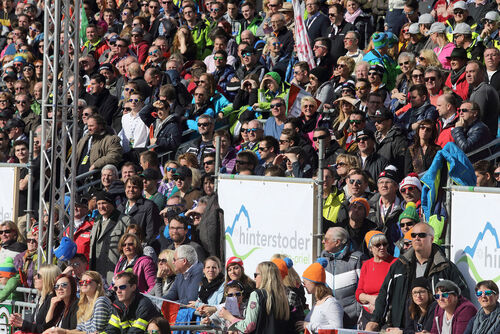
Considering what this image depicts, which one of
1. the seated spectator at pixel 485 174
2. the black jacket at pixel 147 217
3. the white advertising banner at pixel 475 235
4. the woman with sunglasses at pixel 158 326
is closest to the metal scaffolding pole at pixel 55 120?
the black jacket at pixel 147 217

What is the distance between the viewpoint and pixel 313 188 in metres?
11.6

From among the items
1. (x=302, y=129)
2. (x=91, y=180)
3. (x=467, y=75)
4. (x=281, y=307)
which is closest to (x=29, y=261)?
(x=91, y=180)

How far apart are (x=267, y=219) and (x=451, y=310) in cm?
257

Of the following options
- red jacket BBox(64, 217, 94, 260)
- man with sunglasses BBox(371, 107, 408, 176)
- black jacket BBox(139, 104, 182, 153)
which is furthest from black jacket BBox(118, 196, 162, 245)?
man with sunglasses BBox(371, 107, 408, 176)

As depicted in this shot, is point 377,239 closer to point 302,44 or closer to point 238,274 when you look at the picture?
point 238,274

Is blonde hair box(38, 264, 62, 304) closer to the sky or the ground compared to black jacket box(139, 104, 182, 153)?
closer to the ground

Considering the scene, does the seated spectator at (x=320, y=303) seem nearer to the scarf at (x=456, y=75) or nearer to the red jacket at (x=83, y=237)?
the red jacket at (x=83, y=237)

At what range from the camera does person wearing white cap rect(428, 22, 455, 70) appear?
16281 millimetres

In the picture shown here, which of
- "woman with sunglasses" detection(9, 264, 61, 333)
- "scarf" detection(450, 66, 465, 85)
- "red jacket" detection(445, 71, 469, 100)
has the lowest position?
"woman with sunglasses" detection(9, 264, 61, 333)

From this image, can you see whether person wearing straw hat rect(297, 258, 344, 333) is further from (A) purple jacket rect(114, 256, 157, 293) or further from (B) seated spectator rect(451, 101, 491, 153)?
(B) seated spectator rect(451, 101, 491, 153)

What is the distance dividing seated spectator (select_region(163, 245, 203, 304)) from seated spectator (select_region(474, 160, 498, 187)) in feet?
9.62

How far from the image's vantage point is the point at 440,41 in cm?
1661

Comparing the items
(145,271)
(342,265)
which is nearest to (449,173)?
(342,265)

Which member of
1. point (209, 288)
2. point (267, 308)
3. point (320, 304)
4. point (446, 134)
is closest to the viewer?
point (267, 308)
